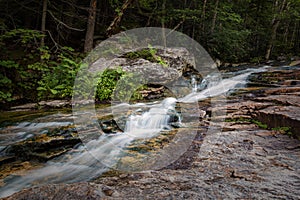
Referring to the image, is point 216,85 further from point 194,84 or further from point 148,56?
point 148,56

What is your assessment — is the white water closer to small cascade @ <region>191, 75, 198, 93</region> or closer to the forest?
the forest

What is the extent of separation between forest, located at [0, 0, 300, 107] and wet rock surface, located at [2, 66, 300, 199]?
564 cm

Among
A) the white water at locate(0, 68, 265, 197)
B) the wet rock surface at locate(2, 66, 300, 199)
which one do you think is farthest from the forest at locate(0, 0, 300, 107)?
the wet rock surface at locate(2, 66, 300, 199)

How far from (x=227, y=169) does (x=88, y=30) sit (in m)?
9.26

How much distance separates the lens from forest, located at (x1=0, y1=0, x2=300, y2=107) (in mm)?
7789

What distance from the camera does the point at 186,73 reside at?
11.0 meters

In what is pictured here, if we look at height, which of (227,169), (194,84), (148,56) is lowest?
(227,169)

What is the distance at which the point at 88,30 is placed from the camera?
9.92m

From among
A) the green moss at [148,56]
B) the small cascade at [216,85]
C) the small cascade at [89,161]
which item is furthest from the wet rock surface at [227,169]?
the green moss at [148,56]

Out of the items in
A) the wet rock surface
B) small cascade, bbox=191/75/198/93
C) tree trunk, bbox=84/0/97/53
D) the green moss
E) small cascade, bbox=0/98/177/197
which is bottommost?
small cascade, bbox=0/98/177/197

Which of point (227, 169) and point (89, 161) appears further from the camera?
point (89, 161)

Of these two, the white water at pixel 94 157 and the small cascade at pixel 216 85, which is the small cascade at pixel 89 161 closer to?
the white water at pixel 94 157

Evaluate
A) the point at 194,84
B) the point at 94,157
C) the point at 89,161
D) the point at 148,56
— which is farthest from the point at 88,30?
the point at 89,161

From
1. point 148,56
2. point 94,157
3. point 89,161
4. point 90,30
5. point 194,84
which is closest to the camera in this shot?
point 89,161
